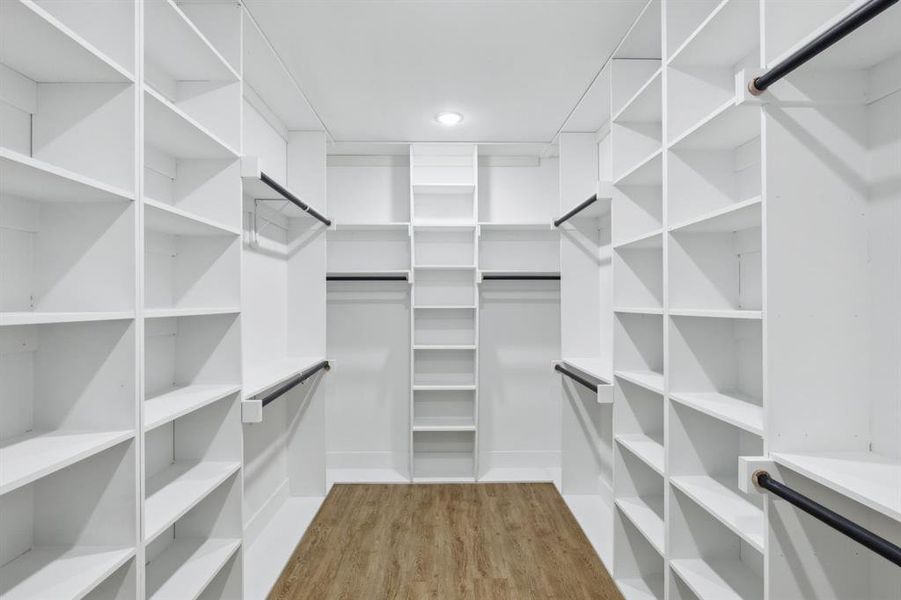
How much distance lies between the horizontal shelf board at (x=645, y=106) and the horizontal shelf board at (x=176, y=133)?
1.69m

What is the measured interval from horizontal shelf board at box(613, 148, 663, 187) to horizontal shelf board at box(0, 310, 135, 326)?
1.85 meters

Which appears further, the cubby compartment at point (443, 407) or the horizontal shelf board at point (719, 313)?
the cubby compartment at point (443, 407)

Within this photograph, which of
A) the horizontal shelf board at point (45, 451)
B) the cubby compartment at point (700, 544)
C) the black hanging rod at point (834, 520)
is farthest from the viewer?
the cubby compartment at point (700, 544)

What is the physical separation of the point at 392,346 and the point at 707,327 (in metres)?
2.51

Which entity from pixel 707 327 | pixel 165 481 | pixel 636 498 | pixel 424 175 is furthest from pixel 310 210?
pixel 636 498

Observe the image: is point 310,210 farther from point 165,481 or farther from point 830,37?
point 830,37

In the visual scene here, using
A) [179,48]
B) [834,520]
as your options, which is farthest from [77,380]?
[834,520]

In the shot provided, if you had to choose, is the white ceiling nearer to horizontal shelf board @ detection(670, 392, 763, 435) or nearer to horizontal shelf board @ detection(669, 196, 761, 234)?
horizontal shelf board @ detection(669, 196, 761, 234)

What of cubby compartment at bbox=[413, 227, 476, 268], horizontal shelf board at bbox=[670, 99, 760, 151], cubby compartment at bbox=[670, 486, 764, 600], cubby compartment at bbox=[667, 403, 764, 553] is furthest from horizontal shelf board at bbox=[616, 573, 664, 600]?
cubby compartment at bbox=[413, 227, 476, 268]

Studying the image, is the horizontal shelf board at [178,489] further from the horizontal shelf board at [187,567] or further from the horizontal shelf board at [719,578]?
the horizontal shelf board at [719,578]

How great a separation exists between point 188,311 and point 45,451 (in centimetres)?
56

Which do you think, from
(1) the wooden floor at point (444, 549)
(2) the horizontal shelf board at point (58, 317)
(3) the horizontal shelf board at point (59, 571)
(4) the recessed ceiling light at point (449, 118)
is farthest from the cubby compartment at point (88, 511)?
(4) the recessed ceiling light at point (449, 118)

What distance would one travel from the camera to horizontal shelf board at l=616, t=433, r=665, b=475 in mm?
1924

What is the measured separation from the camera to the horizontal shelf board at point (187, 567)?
63.2 inches
